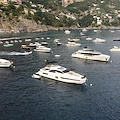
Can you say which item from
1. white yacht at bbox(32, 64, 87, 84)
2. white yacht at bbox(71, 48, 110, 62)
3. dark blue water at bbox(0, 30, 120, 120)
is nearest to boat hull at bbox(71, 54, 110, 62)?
white yacht at bbox(71, 48, 110, 62)

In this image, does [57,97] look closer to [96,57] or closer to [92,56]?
[96,57]

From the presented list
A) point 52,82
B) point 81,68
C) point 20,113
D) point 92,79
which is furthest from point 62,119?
point 81,68

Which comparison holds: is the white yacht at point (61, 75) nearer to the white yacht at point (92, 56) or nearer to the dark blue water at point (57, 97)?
the dark blue water at point (57, 97)

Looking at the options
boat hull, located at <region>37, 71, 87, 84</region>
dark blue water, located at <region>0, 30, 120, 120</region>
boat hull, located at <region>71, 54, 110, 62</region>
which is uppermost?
boat hull, located at <region>71, 54, 110, 62</region>

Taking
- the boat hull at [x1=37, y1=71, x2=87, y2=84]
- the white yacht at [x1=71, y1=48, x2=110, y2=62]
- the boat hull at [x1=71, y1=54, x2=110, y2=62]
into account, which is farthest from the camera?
the white yacht at [x1=71, y1=48, x2=110, y2=62]

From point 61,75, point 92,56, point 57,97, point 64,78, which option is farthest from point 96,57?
point 57,97

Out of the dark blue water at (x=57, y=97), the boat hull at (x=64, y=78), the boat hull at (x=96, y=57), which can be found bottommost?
the dark blue water at (x=57, y=97)

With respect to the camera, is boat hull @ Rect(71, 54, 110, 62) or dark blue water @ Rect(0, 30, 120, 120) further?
boat hull @ Rect(71, 54, 110, 62)

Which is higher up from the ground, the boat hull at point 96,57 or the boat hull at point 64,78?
the boat hull at point 96,57

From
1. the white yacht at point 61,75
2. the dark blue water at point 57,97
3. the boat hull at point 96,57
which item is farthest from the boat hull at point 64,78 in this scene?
the boat hull at point 96,57

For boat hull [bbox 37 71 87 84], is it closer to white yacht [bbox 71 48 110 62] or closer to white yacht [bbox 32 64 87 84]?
white yacht [bbox 32 64 87 84]

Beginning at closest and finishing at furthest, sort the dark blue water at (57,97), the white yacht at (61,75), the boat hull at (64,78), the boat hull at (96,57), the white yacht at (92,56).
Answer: the dark blue water at (57,97) → the boat hull at (64,78) → the white yacht at (61,75) → the boat hull at (96,57) → the white yacht at (92,56)

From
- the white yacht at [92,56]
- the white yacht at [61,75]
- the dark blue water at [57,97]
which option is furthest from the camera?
the white yacht at [92,56]

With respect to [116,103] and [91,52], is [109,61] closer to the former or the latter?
[91,52]
